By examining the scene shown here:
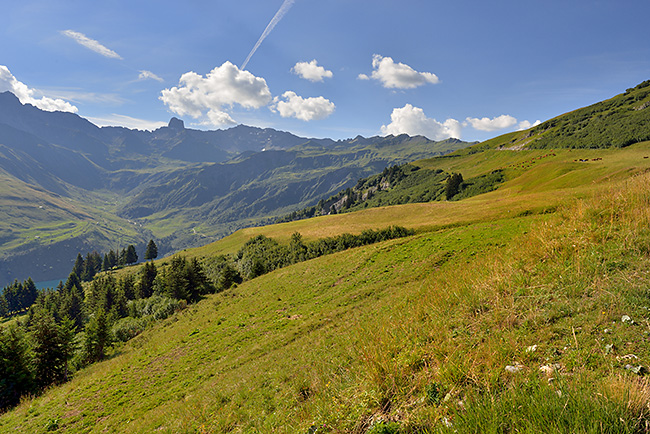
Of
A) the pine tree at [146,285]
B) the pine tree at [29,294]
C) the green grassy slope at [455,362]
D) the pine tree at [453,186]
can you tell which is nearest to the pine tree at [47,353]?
the green grassy slope at [455,362]

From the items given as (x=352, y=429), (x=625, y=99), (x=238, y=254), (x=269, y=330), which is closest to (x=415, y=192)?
(x=238, y=254)

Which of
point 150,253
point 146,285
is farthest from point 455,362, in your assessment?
point 150,253

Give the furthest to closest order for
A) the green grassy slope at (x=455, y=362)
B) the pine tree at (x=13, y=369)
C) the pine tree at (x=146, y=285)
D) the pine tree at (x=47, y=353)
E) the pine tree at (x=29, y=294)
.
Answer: the pine tree at (x=29, y=294) → the pine tree at (x=146, y=285) → the pine tree at (x=47, y=353) → the pine tree at (x=13, y=369) → the green grassy slope at (x=455, y=362)

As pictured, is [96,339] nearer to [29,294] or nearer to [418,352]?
[418,352]

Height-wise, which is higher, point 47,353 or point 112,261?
point 47,353

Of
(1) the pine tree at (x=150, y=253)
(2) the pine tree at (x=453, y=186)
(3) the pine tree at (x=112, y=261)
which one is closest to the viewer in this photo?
(1) the pine tree at (x=150, y=253)

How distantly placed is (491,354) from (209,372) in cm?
1756

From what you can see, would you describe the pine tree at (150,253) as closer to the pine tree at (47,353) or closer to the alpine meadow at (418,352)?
the alpine meadow at (418,352)

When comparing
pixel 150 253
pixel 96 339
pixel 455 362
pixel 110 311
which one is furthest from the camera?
pixel 150 253

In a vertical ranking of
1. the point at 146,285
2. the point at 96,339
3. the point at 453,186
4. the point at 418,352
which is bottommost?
the point at 146,285

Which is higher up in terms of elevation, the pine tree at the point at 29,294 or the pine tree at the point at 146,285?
the pine tree at the point at 146,285

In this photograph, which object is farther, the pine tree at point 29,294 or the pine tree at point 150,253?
the pine tree at point 150,253

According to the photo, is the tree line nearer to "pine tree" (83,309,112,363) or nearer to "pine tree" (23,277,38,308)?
"pine tree" (83,309,112,363)

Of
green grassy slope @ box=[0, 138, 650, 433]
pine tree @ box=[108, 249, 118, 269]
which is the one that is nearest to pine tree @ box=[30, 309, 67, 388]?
green grassy slope @ box=[0, 138, 650, 433]
